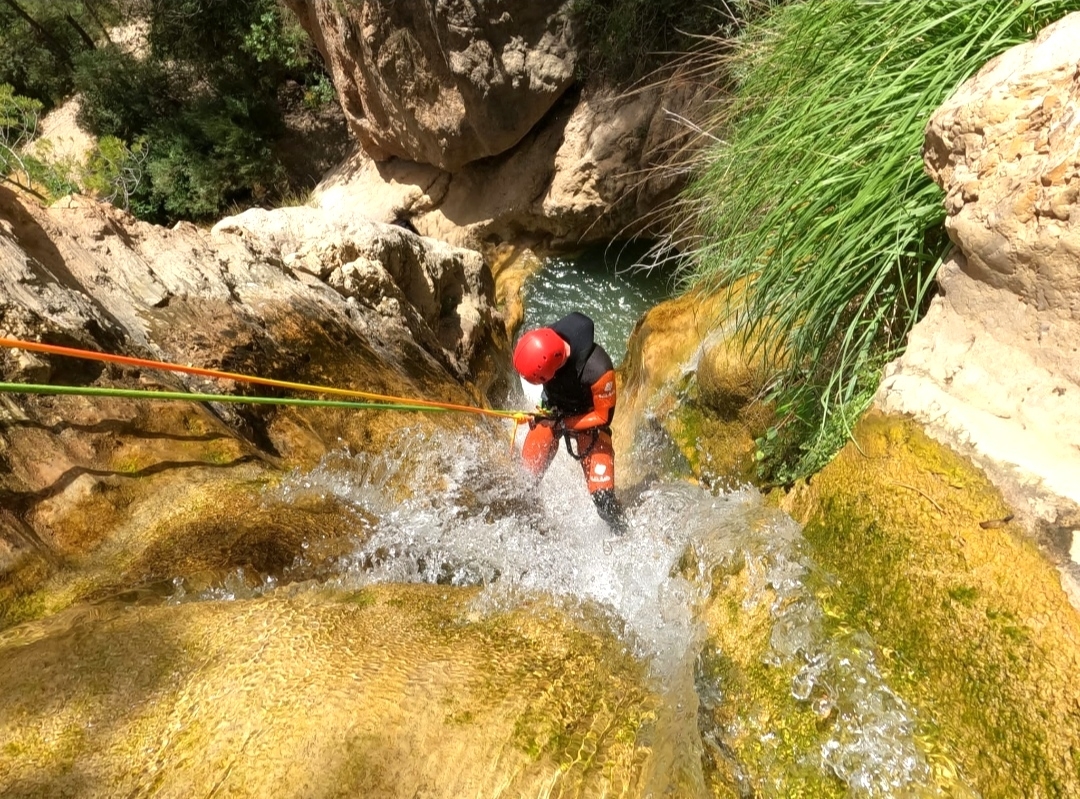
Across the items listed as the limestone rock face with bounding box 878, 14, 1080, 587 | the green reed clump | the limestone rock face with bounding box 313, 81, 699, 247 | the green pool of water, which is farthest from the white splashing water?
the limestone rock face with bounding box 313, 81, 699, 247

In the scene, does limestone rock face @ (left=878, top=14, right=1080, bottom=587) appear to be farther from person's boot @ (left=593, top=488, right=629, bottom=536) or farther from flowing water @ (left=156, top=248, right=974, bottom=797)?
person's boot @ (left=593, top=488, right=629, bottom=536)

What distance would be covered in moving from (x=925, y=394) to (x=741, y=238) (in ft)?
3.73

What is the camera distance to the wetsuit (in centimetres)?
315

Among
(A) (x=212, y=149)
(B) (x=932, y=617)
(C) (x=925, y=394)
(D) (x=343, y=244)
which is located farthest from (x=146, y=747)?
(A) (x=212, y=149)

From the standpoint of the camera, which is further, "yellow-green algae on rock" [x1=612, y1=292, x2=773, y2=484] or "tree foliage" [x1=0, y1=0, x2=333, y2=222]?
"tree foliage" [x1=0, y1=0, x2=333, y2=222]

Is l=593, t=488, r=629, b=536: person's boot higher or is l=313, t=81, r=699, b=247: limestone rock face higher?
l=313, t=81, r=699, b=247: limestone rock face

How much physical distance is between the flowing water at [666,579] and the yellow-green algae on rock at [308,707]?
0.63ft

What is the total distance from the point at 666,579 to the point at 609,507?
838 millimetres

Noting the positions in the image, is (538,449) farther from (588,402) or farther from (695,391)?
(695,391)

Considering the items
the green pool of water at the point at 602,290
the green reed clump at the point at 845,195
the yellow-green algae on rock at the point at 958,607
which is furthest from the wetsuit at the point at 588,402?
the green pool of water at the point at 602,290

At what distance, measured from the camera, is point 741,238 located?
258 centimetres

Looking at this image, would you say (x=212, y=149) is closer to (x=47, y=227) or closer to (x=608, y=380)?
(x=47, y=227)

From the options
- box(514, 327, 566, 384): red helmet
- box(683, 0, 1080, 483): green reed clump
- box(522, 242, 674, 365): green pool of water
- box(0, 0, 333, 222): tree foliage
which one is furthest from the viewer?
box(0, 0, 333, 222): tree foliage

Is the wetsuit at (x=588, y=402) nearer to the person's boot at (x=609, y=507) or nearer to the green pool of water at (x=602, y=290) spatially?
the person's boot at (x=609, y=507)
